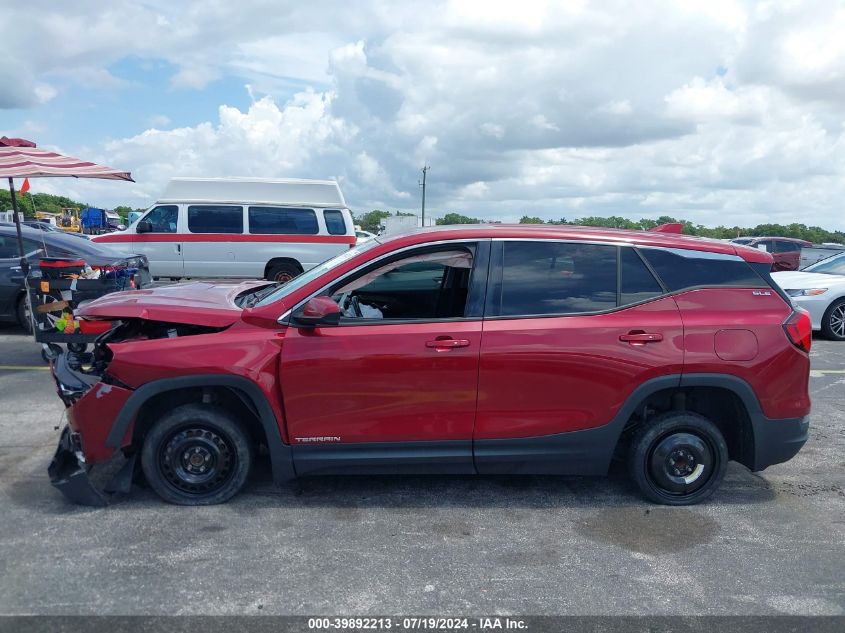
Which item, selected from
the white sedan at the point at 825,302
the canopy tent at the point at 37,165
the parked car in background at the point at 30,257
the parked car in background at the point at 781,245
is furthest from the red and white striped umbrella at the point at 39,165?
the parked car in background at the point at 781,245

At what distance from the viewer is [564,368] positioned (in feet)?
13.3

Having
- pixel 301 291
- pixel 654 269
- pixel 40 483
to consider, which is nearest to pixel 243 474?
pixel 301 291

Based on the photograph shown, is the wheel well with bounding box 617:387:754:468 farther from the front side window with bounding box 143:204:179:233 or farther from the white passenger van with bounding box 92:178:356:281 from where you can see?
the front side window with bounding box 143:204:179:233

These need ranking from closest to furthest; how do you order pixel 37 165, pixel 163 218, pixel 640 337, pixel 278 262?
pixel 640 337 < pixel 37 165 < pixel 163 218 < pixel 278 262

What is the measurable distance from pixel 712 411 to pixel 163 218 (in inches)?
508

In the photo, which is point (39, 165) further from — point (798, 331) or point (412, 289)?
point (798, 331)

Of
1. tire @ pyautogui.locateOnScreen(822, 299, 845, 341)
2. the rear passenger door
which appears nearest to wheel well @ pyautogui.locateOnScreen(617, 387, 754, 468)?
the rear passenger door

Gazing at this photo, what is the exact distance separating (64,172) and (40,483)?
15.3 feet

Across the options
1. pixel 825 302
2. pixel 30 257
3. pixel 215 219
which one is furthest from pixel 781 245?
pixel 30 257

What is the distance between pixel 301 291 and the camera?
4.12m

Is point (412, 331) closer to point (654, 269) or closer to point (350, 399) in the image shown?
point (350, 399)

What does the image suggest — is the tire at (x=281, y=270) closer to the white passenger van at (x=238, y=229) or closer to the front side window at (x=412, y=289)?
the white passenger van at (x=238, y=229)

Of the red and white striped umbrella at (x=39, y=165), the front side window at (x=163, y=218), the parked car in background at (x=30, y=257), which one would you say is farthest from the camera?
the front side window at (x=163, y=218)

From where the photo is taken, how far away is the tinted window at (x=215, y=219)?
14.7 m
